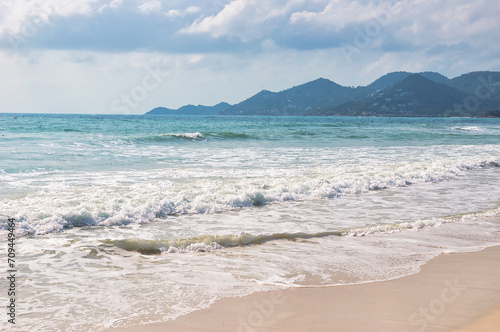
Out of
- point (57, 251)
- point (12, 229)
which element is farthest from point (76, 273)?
point (12, 229)

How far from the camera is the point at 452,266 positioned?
20.0ft

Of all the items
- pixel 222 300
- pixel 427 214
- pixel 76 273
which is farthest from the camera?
pixel 427 214

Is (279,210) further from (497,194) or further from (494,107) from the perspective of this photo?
(494,107)

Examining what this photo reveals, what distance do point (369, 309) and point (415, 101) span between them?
7823 inches

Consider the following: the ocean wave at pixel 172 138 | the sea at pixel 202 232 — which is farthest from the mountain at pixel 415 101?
the sea at pixel 202 232

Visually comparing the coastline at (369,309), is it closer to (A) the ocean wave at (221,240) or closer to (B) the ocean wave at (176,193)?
(A) the ocean wave at (221,240)

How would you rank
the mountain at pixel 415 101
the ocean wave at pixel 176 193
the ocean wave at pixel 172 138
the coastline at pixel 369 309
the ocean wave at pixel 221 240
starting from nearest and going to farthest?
1. the coastline at pixel 369 309
2. the ocean wave at pixel 221 240
3. the ocean wave at pixel 176 193
4. the ocean wave at pixel 172 138
5. the mountain at pixel 415 101

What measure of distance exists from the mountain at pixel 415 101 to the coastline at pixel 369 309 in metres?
186

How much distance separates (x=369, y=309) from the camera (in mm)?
4539

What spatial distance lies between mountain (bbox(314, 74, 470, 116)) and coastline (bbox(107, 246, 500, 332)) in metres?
186

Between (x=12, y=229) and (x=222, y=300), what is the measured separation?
4421 millimetres

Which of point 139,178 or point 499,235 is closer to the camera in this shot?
point 499,235

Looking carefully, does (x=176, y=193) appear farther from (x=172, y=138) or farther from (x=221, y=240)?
(x=172, y=138)

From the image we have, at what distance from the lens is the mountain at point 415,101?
17488 centimetres
